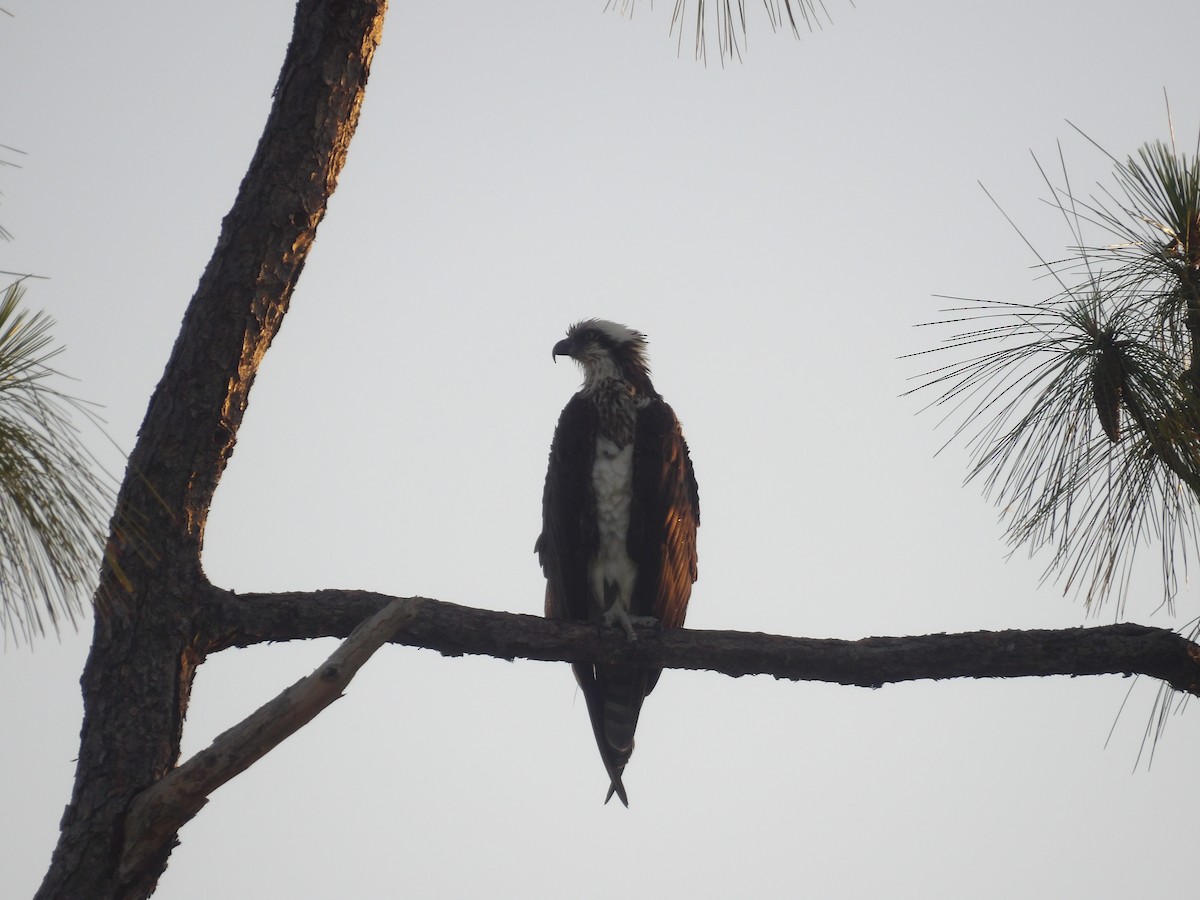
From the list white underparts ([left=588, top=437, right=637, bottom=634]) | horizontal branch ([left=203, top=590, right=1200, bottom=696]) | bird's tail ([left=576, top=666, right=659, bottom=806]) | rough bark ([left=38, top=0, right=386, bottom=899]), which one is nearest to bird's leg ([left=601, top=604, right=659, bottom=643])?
white underparts ([left=588, top=437, right=637, bottom=634])

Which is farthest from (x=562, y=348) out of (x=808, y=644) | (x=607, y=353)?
(x=808, y=644)

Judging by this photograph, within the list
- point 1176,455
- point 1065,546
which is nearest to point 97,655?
point 1065,546

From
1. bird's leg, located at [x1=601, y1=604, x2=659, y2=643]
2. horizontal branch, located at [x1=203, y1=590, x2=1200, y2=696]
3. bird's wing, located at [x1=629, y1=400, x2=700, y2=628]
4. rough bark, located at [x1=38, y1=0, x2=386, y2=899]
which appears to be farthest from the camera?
bird's wing, located at [x1=629, y1=400, x2=700, y2=628]

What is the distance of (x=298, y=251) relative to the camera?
3695mm

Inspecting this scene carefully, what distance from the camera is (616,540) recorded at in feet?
16.4

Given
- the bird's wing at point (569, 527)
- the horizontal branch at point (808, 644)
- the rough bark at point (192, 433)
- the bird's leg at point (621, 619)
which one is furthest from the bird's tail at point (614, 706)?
the rough bark at point (192, 433)

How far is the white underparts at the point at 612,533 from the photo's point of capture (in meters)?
5.00

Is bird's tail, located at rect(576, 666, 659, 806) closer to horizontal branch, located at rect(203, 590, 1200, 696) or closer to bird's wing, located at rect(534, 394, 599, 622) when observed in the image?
bird's wing, located at rect(534, 394, 599, 622)

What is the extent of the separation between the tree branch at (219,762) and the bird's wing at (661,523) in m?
1.96

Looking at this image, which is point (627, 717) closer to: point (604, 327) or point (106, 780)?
point (604, 327)

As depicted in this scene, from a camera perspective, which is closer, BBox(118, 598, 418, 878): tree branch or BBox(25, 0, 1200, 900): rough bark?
BBox(118, 598, 418, 878): tree branch

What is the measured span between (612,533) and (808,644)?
1.42 m

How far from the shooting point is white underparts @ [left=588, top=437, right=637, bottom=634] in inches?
197

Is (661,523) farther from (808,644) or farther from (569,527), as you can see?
(808,644)
